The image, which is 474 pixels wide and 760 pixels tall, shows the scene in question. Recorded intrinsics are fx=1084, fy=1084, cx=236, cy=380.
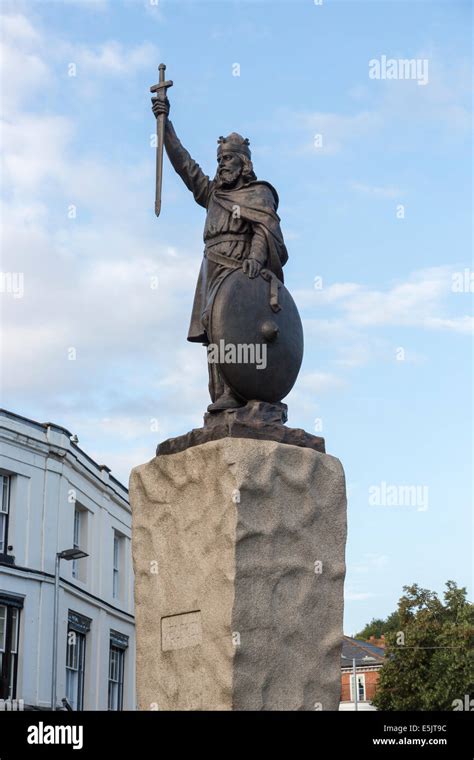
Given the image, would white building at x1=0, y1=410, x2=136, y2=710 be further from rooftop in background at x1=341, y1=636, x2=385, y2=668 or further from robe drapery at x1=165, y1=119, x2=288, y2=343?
rooftop in background at x1=341, y1=636, x2=385, y2=668

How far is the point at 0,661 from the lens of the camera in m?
25.6

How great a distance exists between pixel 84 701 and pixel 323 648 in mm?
22275

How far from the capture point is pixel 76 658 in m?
28.9

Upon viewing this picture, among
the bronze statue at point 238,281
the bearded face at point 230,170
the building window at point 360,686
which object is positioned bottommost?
the building window at point 360,686

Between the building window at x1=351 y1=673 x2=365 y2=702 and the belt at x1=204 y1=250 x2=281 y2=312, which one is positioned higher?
the belt at x1=204 y1=250 x2=281 y2=312

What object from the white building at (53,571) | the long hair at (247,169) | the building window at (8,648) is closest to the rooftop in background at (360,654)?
the white building at (53,571)

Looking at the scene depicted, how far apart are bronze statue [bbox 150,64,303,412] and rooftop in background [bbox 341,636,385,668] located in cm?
4811

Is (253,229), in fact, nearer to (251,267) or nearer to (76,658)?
(251,267)

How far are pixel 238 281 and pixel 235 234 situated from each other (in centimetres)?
57

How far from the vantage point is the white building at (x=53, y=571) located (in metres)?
26.1

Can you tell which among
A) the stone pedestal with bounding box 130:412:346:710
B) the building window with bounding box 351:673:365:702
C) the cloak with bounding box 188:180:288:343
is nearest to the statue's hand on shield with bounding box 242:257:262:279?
the cloak with bounding box 188:180:288:343

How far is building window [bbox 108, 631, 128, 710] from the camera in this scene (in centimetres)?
3127

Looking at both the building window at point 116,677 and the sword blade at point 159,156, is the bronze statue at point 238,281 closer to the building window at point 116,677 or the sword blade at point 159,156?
the sword blade at point 159,156
